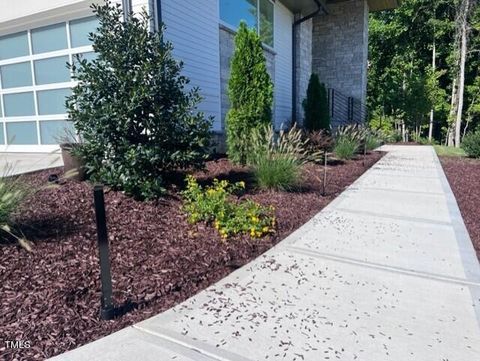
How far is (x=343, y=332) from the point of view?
2041 mm

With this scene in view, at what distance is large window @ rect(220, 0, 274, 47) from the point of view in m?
8.32

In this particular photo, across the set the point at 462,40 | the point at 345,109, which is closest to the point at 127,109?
the point at 345,109

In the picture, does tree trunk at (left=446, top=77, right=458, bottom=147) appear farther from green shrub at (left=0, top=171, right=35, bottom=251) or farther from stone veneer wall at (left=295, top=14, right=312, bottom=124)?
green shrub at (left=0, top=171, right=35, bottom=251)

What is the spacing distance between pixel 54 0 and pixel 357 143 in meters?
7.63

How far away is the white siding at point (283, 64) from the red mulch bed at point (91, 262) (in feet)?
23.7

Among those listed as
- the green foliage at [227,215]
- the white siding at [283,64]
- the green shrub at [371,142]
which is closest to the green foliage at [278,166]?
the green foliage at [227,215]

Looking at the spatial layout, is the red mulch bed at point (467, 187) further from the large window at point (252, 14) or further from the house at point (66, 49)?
the large window at point (252, 14)

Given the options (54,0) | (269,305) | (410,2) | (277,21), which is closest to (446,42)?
(410,2)

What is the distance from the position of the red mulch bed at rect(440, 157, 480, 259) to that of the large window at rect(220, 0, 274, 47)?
6.05 meters

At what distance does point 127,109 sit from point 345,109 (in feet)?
40.5

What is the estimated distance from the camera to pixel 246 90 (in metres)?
6.39

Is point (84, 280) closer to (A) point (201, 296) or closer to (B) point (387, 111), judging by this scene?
(A) point (201, 296)

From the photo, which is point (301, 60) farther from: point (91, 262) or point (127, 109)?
point (91, 262)

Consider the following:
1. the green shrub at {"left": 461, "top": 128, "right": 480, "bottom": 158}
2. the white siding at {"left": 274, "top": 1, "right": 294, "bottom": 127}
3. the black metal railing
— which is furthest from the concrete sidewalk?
the black metal railing
